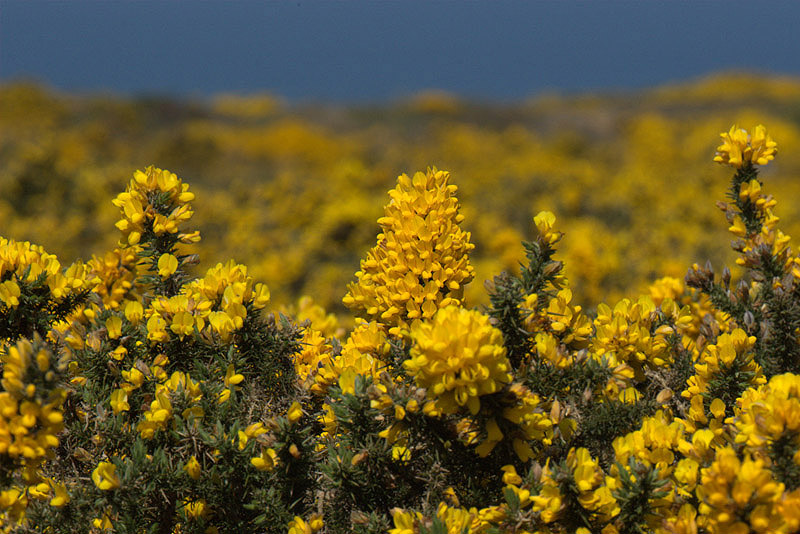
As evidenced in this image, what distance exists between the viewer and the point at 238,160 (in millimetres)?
23359

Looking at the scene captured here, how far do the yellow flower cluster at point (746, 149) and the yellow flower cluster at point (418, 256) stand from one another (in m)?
0.94

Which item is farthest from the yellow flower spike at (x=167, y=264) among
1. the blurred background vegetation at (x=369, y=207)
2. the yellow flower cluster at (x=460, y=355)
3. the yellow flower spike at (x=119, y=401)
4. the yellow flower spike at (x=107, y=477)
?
the blurred background vegetation at (x=369, y=207)

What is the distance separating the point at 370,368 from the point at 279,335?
0.39m

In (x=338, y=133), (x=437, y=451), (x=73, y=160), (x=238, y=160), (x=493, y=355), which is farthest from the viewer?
(x=338, y=133)

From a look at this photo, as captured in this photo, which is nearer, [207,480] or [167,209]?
[207,480]

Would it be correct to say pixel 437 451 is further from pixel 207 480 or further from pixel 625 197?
pixel 625 197

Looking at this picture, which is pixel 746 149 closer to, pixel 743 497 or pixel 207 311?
pixel 743 497

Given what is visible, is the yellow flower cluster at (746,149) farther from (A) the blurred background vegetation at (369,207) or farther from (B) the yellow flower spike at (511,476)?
(B) the yellow flower spike at (511,476)

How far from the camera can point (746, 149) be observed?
2062 millimetres

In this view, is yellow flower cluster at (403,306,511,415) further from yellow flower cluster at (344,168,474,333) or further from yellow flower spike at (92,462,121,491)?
yellow flower spike at (92,462,121,491)

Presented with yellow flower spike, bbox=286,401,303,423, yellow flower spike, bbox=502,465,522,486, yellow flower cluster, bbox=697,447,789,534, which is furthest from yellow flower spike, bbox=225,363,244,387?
yellow flower cluster, bbox=697,447,789,534

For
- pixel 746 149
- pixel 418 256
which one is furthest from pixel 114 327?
pixel 746 149

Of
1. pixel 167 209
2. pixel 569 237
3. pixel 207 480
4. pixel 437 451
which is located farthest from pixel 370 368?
pixel 569 237

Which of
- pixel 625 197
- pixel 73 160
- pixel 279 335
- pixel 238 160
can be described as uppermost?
pixel 238 160
